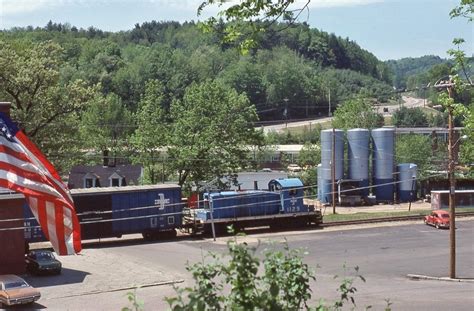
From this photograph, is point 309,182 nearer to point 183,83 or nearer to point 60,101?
point 60,101

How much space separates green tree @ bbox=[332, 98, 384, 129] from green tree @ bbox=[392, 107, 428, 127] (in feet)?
194

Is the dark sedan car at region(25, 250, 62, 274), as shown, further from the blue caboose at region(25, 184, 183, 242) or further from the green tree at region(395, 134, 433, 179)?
the green tree at region(395, 134, 433, 179)

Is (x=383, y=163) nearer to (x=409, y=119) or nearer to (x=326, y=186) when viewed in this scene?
(x=326, y=186)

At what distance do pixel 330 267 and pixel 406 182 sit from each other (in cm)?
3310

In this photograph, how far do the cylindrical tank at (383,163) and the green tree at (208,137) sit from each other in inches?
610

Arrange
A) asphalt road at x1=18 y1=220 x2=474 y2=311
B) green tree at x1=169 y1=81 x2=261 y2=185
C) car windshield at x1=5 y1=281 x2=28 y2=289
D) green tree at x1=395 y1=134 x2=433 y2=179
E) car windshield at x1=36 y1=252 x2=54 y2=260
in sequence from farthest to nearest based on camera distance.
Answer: green tree at x1=395 y1=134 x2=433 y2=179, green tree at x1=169 y1=81 x2=261 y2=185, car windshield at x1=36 y1=252 x2=54 y2=260, asphalt road at x1=18 y1=220 x2=474 y2=311, car windshield at x1=5 y1=281 x2=28 y2=289

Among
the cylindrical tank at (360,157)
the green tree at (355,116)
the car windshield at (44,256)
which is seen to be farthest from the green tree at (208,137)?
the green tree at (355,116)

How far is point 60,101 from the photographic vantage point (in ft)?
149

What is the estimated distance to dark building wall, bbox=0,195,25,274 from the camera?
30234 millimetres

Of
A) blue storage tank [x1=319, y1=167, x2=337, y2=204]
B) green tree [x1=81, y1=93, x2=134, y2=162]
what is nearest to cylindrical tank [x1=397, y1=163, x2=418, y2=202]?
blue storage tank [x1=319, y1=167, x2=337, y2=204]

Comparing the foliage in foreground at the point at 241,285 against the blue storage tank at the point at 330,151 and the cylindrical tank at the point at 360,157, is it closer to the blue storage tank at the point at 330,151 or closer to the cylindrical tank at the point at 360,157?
the blue storage tank at the point at 330,151

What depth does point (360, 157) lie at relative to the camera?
64.1 metres

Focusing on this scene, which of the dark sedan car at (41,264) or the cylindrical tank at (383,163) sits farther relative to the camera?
the cylindrical tank at (383,163)

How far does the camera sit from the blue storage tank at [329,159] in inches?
2472
